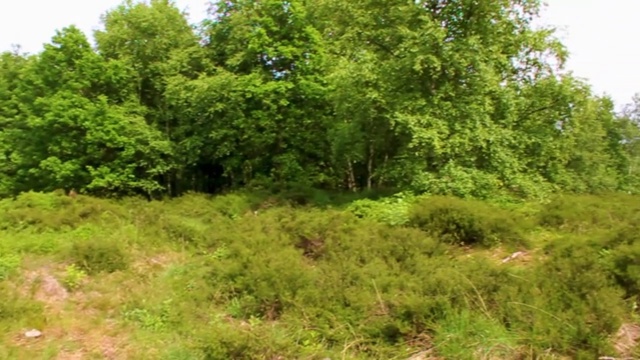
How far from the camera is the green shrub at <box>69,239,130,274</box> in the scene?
9.38 metres

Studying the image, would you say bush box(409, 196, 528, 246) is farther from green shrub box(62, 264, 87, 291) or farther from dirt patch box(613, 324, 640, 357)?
green shrub box(62, 264, 87, 291)

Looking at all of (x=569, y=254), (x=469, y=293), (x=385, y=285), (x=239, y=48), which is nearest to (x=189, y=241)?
(x=385, y=285)

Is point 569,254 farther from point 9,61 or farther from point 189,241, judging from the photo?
point 9,61

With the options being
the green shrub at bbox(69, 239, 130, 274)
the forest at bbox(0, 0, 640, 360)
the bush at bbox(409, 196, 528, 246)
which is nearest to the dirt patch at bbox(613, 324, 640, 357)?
the forest at bbox(0, 0, 640, 360)

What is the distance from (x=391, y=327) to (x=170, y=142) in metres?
15.2

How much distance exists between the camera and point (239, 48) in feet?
62.5

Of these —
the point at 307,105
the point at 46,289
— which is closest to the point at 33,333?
the point at 46,289

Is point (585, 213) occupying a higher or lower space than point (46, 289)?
higher

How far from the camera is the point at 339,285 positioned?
7172mm

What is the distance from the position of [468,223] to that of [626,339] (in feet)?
12.3

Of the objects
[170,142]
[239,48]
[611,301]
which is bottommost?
[611,301]

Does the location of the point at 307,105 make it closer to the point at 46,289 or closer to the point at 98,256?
the point at 98,256

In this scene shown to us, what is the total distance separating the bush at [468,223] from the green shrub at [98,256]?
225 inches

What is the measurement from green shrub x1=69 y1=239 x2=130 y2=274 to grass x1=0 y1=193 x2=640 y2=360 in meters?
0.03
